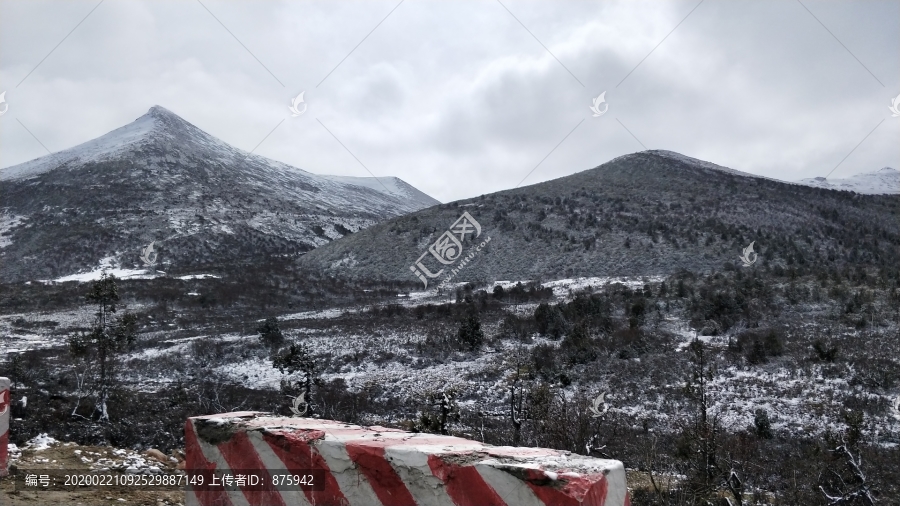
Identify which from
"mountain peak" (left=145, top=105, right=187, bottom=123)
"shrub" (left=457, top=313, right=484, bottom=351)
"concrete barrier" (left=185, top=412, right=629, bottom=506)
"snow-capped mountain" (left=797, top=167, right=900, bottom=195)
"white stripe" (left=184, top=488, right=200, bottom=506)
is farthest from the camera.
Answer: "mountain peak" (left=145, top=105, right=187, bottom=123)

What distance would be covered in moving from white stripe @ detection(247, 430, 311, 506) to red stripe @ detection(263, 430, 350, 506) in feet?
0.08

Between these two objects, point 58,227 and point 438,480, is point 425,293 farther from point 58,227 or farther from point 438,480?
point 58,227

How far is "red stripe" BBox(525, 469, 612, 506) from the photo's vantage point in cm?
187

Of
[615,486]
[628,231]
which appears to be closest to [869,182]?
[628,231]

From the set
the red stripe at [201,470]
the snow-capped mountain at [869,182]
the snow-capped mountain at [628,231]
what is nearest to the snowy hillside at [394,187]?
the snow-capped mountain at [628,231]

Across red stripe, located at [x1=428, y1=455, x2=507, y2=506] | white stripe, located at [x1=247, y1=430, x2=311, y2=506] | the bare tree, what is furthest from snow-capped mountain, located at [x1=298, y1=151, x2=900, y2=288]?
red stripe, located at [x1=428, y1=455, x2=507, y2=506]

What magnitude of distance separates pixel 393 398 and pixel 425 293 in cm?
1875

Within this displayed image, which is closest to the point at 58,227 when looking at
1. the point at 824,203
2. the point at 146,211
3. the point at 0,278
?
the point at 146,211

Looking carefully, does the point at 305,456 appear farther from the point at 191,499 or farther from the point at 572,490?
the point at 572,490

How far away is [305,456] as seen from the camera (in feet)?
8.48

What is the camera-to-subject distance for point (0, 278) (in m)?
39.2

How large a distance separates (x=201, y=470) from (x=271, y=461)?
0.62m

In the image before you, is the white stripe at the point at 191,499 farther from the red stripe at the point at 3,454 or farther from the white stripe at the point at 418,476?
the red stripe at the point at 3,454

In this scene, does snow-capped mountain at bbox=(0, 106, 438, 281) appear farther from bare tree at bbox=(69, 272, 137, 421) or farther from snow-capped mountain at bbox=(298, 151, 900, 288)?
bare tree at bbox=(69, 272, 137, 421)
